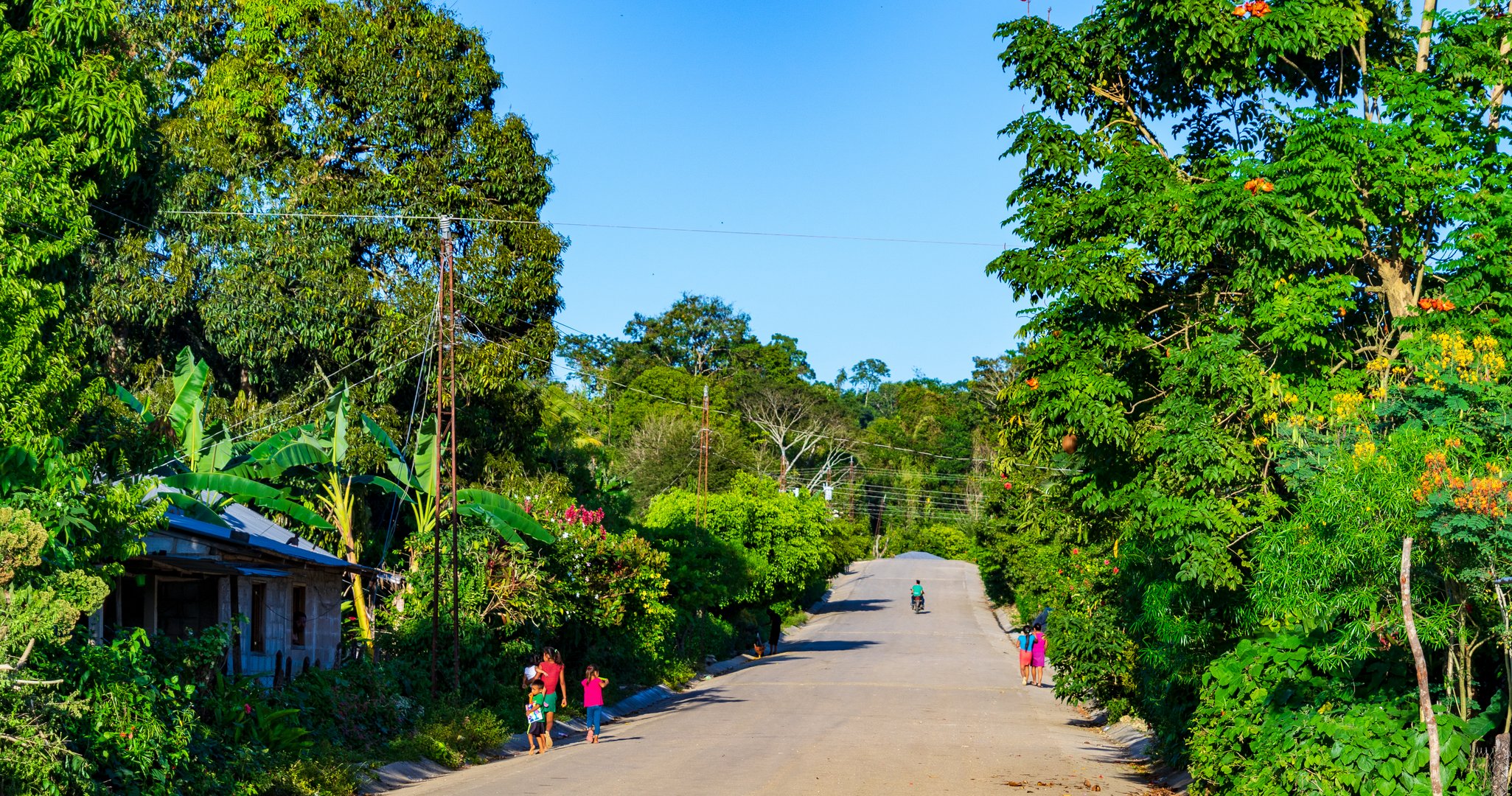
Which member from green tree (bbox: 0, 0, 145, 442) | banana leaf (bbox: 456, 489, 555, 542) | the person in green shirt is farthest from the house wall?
green tree (bbox: 0, 0, 145, 442)

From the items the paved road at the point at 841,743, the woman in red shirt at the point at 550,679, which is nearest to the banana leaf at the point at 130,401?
the paved road at the point at 841,743

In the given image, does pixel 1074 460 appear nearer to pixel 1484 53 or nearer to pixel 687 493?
pixel 1484 53

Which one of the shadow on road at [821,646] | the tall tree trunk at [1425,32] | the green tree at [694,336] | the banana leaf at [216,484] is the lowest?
the shadow on road at [821,646]

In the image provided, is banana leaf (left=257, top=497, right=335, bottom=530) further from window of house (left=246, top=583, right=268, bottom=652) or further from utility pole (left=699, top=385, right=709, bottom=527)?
utility pole (left=699, top=385, right=709, bottom=527)

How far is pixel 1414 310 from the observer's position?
1215cm

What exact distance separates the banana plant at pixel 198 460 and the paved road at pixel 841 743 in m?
4.70

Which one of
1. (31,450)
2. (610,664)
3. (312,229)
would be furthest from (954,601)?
(31,450)

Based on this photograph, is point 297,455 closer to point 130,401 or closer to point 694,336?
Result: point 130,401

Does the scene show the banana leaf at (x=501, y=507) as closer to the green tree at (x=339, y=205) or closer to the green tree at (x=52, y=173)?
the green tree at (x=339, y=205)

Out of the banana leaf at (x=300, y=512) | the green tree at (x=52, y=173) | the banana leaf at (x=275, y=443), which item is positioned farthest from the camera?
the banana leaf at (x=275, y=443)

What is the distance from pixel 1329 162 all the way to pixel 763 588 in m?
37.5

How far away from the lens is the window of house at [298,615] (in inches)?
776

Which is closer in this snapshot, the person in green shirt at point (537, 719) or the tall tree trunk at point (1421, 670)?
the tall tree trunk at point (1421, 670)

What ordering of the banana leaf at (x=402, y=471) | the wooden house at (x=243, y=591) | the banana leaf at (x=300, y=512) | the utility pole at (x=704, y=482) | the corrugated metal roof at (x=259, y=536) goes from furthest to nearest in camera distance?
the utility pole at (x=704, y=482), the banana leaf at (x=402, y=471), the banana leaf at (x=300, y=512), the corrugated metal roof at (x=259, y=536), the wooden house at (x=243, y=591)
